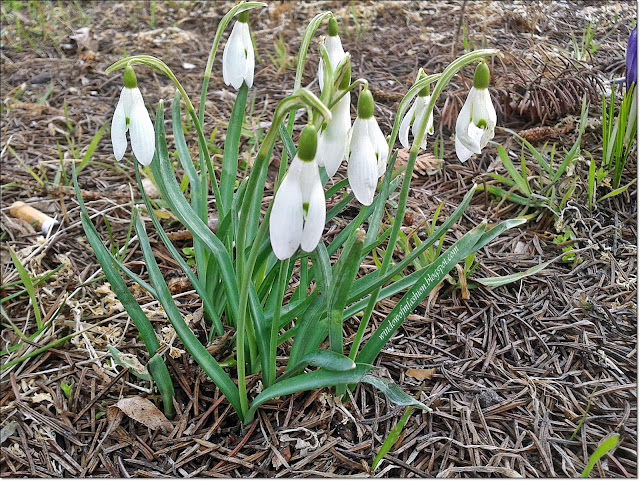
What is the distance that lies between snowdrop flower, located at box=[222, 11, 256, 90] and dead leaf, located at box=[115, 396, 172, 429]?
792 mm

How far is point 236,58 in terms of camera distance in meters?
1.38

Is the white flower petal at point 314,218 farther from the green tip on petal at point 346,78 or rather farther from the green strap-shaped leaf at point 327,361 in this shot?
the green strap-shaped leaf at point 327,361

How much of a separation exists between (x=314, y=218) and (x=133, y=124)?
0.48 m

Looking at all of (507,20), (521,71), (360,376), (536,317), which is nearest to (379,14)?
(507,20)

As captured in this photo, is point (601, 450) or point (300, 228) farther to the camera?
point (601, 450)

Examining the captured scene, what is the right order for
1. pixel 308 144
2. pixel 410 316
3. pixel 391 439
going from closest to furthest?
pixel 308 144 < pixel 391 439 < pixel 410 316

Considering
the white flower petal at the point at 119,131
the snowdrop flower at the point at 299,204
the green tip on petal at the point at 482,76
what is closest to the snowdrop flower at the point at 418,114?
the green tip on petal at the point at 482,76

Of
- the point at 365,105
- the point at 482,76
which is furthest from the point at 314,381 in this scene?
the point at 482,76

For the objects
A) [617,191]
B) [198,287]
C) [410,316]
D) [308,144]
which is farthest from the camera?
[617,191]

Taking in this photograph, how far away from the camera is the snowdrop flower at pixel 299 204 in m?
0.93

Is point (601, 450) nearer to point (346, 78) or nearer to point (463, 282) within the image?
point (463, 282)

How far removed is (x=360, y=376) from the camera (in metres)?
1.22

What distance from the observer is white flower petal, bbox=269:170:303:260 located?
0.93 metres

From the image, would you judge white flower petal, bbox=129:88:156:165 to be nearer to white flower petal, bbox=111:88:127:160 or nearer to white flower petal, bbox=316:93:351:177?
white flower petal, bbox=111:88:127:160
